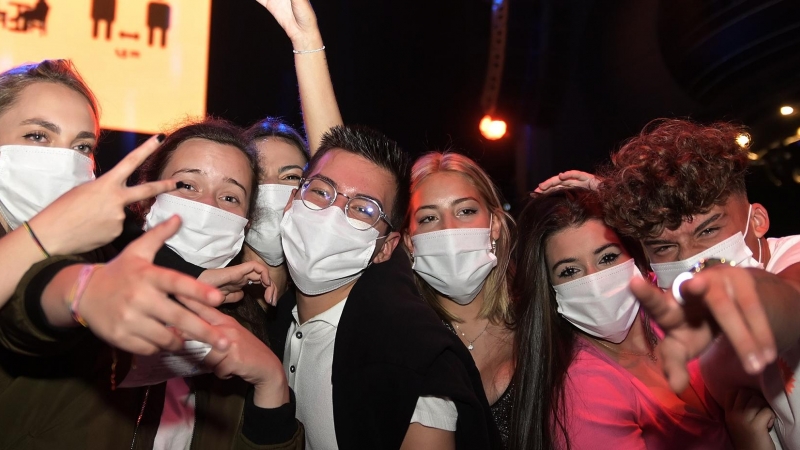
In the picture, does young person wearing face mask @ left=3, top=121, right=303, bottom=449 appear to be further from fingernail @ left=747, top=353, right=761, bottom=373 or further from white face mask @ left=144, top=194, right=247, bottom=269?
fingernail @ left=747, top=353, right=761, bottom=373

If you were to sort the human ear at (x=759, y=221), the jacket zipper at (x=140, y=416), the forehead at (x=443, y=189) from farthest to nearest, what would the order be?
the forehead at (x=443, y=189)
the human ear at (x=759, y=221)
the jacket zipper at (x=140, y=416)


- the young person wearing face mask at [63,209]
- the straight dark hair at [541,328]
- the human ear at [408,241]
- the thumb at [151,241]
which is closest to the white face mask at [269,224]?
the human ear at [408,241]

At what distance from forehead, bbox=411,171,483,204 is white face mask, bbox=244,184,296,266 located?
22.6 inches

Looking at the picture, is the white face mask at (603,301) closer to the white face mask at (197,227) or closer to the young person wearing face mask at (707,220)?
the young person wearing face mask at (707,220)

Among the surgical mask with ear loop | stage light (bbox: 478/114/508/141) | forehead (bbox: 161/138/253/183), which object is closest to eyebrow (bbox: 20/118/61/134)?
forehead (bbox: 161/138/253/183)

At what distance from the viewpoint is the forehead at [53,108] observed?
2.04 meters

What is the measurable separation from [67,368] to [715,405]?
2.33 metres

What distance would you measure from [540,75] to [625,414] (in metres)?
3.65

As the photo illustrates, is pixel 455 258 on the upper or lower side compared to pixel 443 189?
lower

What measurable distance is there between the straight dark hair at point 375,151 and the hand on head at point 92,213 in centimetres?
120

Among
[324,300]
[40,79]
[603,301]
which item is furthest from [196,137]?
[603,301]

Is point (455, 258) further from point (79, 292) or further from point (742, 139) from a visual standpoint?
point (79, 292)

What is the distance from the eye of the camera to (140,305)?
3.85ft

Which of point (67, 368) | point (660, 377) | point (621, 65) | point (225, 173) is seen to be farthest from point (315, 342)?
point (621, 65)
